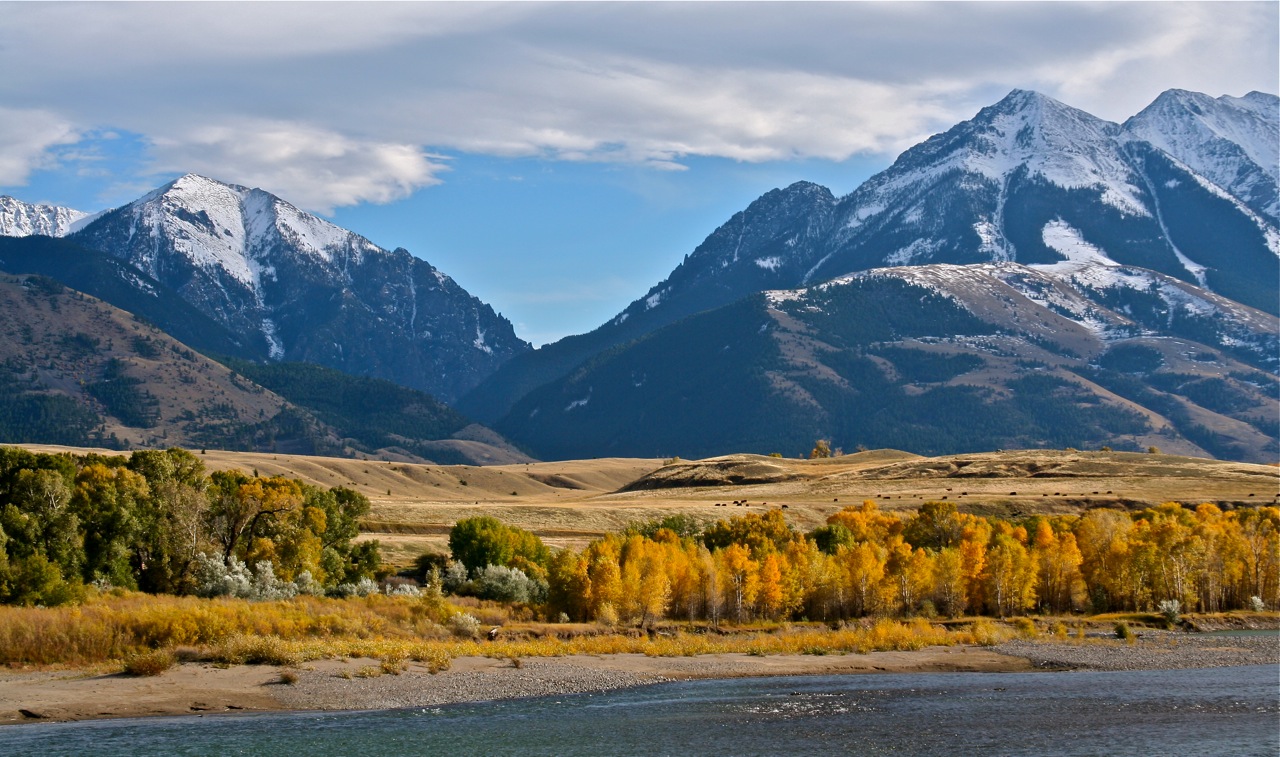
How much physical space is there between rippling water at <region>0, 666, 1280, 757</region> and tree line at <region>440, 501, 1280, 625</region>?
2385 centimetres

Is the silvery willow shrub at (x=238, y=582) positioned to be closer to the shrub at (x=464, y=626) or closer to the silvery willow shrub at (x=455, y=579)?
the silvery willow shrub at (x=455, y=579)

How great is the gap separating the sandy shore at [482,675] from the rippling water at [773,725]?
202 centimetres

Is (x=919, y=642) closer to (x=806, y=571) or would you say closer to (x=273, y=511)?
(x=806, y=571)

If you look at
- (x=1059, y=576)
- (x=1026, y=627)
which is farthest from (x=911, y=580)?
(x=1059, y=576)

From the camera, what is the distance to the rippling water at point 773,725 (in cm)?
5844

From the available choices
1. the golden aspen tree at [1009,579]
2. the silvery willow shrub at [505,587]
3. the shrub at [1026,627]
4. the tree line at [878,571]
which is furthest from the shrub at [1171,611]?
the silvery willow shrub at [505,587]

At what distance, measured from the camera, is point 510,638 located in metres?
90.8

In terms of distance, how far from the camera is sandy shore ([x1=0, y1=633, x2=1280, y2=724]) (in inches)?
2520

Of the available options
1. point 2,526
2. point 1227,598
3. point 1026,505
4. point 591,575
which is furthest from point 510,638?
point 1026,505

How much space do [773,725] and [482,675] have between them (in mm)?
19307

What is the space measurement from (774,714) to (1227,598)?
216 ft

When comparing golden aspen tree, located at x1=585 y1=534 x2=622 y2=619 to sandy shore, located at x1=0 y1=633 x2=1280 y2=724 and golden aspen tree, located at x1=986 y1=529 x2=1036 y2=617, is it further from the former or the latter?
golden aspen tree, located at x1=986 y1=529 x2=1036 y2=617

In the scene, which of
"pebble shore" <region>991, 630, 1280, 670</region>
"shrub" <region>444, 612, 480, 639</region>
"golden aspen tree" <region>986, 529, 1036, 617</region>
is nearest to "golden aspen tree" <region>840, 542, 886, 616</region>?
"golden aspen tree" <region>986, 529, 1036, 617</region>

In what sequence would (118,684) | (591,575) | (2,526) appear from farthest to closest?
(591,575), (2,526), (118,684)
